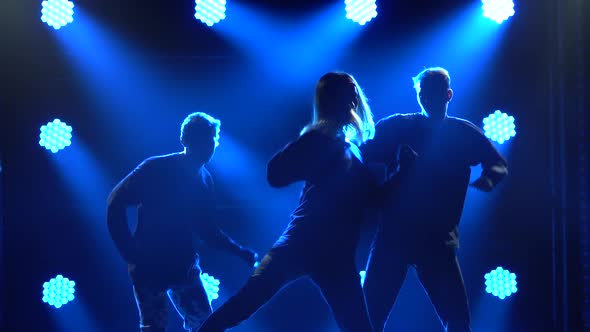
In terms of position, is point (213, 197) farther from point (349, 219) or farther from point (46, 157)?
point (46, 157)

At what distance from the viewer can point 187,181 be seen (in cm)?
319

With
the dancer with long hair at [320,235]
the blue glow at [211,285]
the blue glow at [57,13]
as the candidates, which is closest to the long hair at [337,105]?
the dancer with long hair at [320,235]

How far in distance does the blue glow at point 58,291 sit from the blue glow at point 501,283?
2851 mm

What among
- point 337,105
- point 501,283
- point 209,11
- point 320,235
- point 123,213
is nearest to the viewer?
point 320,235

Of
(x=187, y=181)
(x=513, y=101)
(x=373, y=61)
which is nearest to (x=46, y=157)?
(x=187, y=181)

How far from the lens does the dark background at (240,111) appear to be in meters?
3.90

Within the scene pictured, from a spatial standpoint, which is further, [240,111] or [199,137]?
[240,111]

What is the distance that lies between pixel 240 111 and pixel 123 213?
52.3 inches

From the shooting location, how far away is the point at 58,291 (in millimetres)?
3951

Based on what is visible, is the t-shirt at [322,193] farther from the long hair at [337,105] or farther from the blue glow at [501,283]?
the blue glow at [501,283]

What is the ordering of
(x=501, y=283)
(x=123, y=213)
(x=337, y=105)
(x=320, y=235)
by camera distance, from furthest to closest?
(x=501, y=283) < (x=123, y=213) < (x=337, y=105) < (x=320, y=235)

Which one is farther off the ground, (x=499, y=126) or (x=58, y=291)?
(x=499, y=126)

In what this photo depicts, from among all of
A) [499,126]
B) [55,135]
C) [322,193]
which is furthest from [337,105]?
[55,135]

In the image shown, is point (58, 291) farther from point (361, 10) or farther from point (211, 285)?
point (361, 10)
